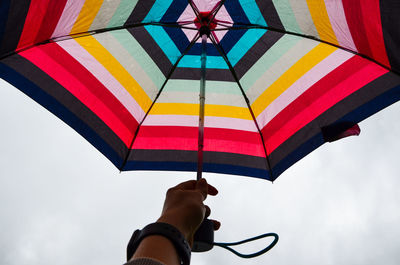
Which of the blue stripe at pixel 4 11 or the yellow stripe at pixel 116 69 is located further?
the yellow stripe at pixel 116 69

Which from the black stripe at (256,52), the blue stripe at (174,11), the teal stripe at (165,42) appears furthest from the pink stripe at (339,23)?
the teal stripe at (165,42)

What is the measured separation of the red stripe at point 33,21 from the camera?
4.57 ft

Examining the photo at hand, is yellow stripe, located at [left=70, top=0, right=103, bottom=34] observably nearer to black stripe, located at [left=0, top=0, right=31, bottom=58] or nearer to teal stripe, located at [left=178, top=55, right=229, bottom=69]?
black stripe, located at [left=0, top=0, right=31, bottom=58]

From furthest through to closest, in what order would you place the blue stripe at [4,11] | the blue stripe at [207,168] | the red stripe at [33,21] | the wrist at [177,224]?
the blue stripe at [207,168] < the red stripe at [33,21] < the blue stripe at [4,11] < the wrist at [177,224]

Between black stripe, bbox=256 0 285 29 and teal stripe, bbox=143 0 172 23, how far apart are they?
566mm

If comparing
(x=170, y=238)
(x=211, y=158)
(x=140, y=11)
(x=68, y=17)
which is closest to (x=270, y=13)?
(x=140, y=11)

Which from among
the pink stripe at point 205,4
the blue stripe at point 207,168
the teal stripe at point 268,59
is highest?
the pink stripe at point 205,4

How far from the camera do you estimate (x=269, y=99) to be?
212cm

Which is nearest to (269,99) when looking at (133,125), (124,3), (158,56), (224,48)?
(224,48)

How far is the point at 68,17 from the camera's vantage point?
5.40ft

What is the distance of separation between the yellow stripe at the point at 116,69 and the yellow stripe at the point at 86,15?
104mm

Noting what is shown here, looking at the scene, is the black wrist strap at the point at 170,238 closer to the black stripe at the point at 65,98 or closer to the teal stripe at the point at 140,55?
the black stripe at the point at 65,98

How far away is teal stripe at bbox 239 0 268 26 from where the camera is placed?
1.92 metres

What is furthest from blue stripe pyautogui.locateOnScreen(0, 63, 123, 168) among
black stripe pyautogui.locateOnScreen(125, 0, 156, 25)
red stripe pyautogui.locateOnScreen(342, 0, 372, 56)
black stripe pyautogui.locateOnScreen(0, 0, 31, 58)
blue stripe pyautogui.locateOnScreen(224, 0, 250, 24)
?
red stripe pyautogui.locateOnScreen(342, 0, 372, 56)
